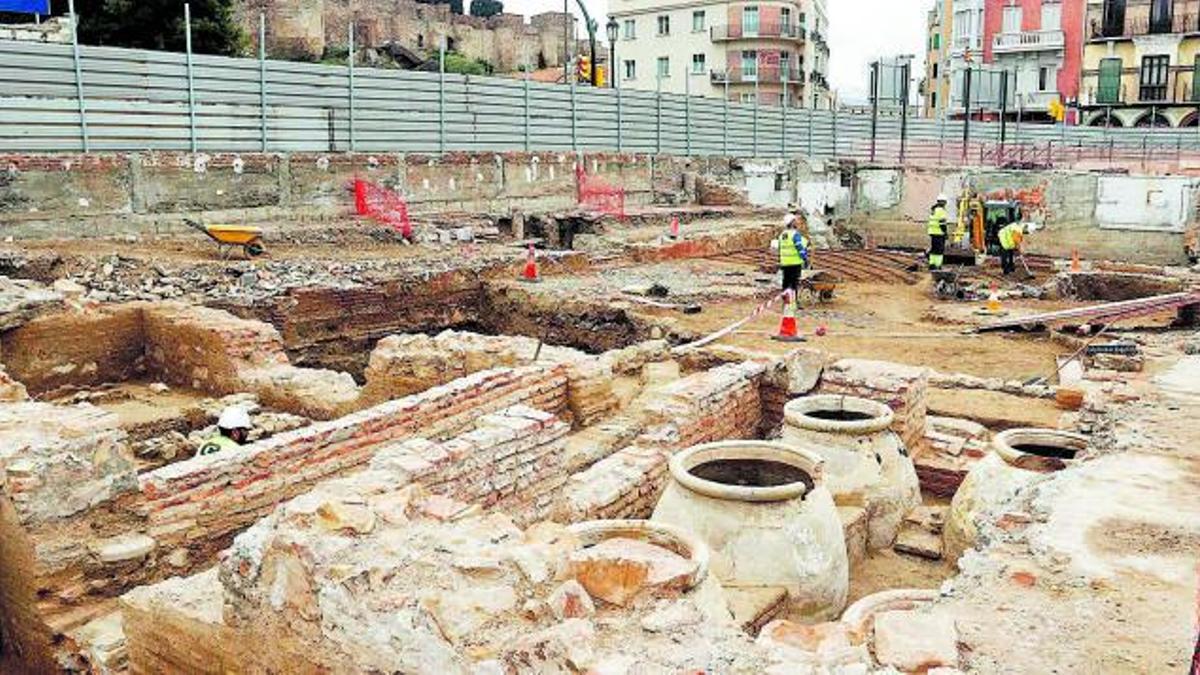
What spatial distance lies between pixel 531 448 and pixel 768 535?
161cm

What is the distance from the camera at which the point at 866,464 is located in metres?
6.62

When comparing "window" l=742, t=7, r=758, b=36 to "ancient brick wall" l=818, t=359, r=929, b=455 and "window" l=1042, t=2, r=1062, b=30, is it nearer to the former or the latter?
"window" l=1042, t=2, r=1062, b=30

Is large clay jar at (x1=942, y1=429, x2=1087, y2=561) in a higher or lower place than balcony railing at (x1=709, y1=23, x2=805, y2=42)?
lower

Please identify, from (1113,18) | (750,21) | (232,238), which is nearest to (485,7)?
(750,21)

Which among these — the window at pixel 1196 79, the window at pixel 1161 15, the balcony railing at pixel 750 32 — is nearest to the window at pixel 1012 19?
the window at pixel 1161 15

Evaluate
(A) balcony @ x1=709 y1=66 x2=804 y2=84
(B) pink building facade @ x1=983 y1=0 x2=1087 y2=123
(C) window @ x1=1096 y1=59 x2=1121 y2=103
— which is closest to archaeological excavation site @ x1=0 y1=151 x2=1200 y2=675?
(C) window @ x1=1096 y1=59 x2=1121 y2=103

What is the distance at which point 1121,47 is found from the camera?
4234 cm

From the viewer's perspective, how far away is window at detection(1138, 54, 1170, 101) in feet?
137

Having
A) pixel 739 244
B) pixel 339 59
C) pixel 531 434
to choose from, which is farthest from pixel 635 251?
pixel 339 59

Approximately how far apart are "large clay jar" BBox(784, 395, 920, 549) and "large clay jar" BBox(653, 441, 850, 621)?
1053mm

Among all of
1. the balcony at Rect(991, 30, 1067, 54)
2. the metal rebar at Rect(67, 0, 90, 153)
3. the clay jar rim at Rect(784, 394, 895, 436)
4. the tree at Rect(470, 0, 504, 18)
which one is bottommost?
the clay jar rim at Rect(784, 394, 895, 436)

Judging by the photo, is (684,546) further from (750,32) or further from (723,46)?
(723,46)

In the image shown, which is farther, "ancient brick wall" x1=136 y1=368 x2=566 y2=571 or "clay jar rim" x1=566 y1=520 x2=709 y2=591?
"ancient brick wall" x1=136 y1=368 x2=566 y2=571

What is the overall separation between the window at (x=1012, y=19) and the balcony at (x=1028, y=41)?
0.87 feet
